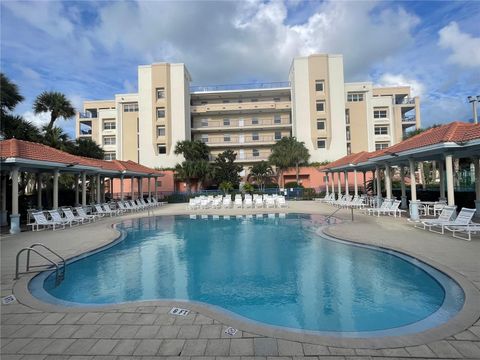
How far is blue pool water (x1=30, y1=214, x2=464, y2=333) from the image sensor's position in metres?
4.47

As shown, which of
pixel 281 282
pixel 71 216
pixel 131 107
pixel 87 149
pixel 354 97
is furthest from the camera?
pixel 131 107

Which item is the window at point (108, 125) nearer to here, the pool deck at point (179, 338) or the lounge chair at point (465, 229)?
the pool deck at point (179, 338)

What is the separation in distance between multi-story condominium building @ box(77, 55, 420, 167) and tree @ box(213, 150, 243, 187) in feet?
14.3

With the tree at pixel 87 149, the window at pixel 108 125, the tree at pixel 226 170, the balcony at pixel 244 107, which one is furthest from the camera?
the window at pixel 108 125

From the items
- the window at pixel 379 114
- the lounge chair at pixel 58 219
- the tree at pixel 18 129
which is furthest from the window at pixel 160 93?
the window at pixel 379 114

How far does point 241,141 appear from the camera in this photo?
4431 cm

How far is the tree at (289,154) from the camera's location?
37750 mm

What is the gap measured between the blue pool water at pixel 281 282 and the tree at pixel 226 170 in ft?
94.0

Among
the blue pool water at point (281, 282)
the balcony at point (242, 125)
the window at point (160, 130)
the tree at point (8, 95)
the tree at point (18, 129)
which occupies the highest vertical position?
the balcony at point (242, 125)

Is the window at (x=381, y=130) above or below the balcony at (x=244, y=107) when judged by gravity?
below

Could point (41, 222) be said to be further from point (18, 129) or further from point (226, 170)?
point (226, 170)

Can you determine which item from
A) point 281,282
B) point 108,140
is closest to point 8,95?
point 281,282

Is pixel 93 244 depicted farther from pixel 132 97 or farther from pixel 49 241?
pixel 132 97

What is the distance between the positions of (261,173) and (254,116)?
1043 centimetres
